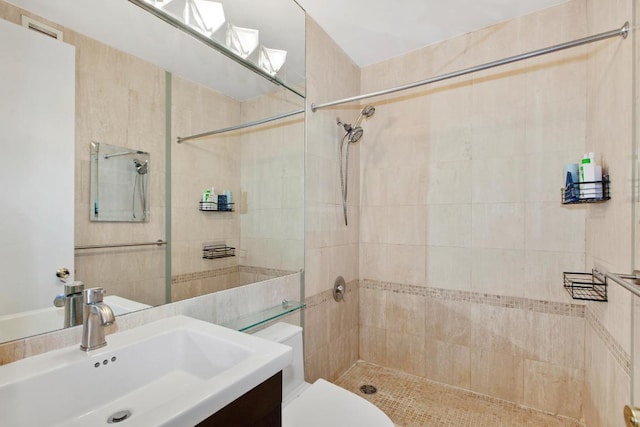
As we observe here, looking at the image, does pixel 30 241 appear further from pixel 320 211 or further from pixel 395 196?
pixel 395 196

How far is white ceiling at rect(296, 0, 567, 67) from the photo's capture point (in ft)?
6.03

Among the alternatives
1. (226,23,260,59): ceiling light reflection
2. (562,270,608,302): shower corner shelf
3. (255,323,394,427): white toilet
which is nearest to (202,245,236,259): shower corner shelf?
(255,323,394,427): white toilet

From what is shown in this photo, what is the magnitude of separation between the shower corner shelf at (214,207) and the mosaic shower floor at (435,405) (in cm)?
158

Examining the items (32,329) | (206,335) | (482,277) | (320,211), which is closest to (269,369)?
(206,335)

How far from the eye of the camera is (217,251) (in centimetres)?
151

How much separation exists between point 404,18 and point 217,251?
1837 millimetres

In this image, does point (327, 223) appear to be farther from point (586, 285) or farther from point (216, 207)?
point (586, 285)

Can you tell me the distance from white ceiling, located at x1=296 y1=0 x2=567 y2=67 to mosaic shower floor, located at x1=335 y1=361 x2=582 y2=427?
8.13ft

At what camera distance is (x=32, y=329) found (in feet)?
2.89

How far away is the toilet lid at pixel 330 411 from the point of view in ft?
4.11

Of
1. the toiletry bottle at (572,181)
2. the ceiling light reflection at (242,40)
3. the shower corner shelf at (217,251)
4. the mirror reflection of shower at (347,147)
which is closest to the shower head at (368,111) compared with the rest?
the mirror reflection of shower at (347,147)

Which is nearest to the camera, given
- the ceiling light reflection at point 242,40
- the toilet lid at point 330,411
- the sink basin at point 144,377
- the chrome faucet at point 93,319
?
the sink basin at point 144,377

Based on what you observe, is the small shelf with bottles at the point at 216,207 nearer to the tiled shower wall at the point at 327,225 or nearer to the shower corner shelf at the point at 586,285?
the tiled shower wall at the point at 327,225

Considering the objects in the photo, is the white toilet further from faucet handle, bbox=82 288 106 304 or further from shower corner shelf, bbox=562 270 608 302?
shower corner shelf, bbox=562 270 608 302
